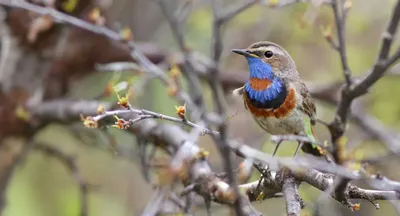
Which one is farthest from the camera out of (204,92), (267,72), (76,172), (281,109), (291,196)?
(204,92)

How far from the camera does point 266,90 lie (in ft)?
10.1

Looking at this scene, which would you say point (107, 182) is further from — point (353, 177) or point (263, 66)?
point (353, 177)

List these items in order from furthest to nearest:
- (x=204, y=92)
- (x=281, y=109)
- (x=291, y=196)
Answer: (x=204, y=92) → (x=281, y=109) → (x=291, y=196)

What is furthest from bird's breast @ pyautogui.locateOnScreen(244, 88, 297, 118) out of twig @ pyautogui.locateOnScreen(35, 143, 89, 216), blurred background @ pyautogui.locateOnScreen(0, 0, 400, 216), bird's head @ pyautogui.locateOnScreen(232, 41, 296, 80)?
blurred background @ pyautogui.locateOnScreen(0, 0, 400, 216)

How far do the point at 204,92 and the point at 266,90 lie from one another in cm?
228

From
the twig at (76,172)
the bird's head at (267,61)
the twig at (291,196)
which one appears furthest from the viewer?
the twig at (76,172)

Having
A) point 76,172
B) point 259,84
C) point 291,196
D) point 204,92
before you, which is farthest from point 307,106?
point 204,92

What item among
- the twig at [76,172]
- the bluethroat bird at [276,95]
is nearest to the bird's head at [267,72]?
the bluethroat bird at [276,95]

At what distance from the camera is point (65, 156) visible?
14.1 feet

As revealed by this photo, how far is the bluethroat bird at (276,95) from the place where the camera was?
9.90ft

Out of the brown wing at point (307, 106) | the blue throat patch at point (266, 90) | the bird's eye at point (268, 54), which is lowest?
the brown wing at point (307, 106)

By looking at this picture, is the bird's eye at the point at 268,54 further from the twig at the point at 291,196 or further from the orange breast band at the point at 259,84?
the twig at the point at 291,196

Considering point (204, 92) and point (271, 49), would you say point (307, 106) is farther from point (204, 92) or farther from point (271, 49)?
point (204, 92)

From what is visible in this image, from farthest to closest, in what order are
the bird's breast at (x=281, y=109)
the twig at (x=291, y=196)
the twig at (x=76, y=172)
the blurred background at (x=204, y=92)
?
the blurred background at (x=204, y=92)
the twig at (x=76, y=172)
the bird's breast at (x=281, y=109)
the twig at (x=291, y=196)
